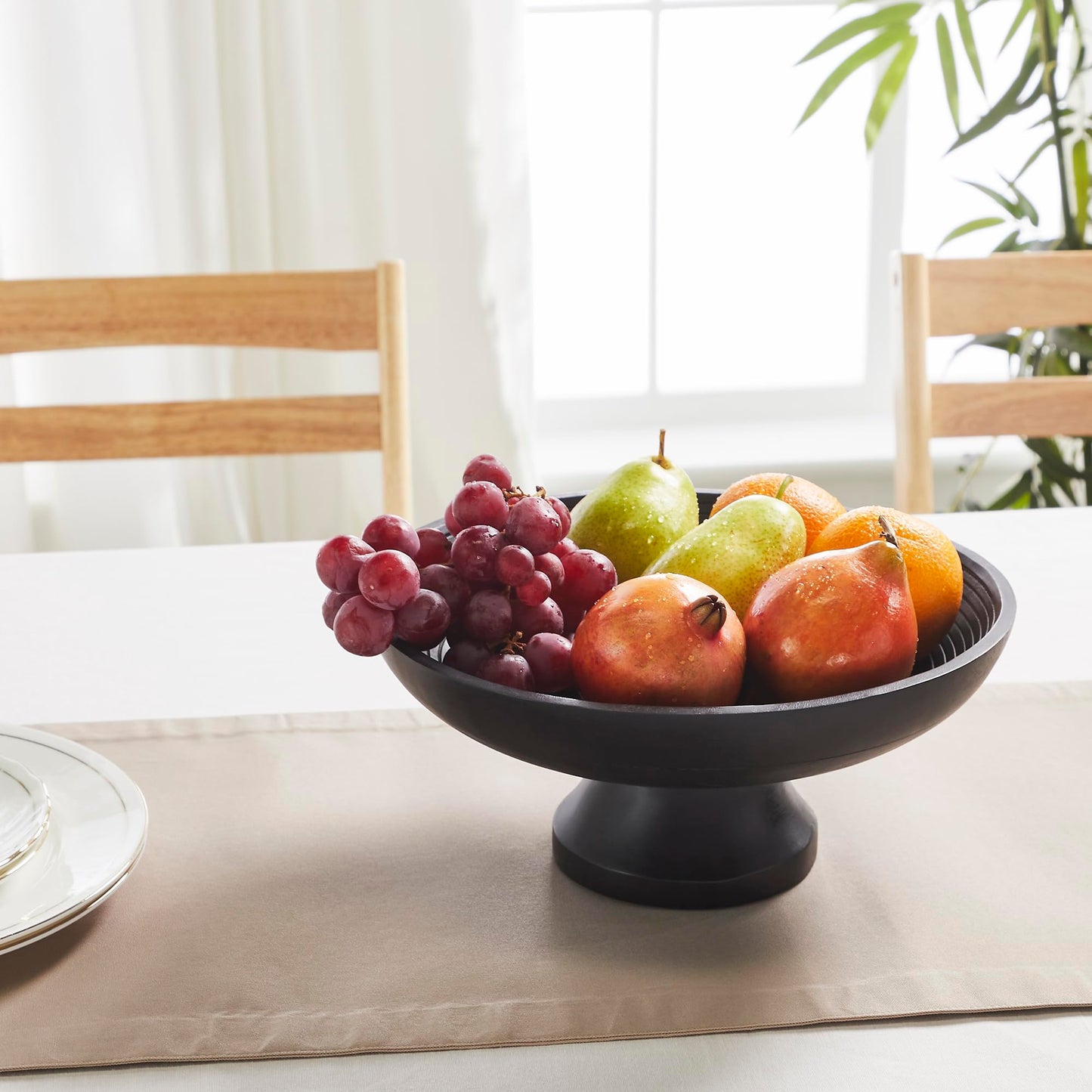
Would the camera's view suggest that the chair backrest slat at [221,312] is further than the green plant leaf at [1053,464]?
No

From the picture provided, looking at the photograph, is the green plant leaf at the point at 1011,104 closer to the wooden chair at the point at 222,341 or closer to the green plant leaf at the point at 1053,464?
the green plant leaf at the point at 1053,464

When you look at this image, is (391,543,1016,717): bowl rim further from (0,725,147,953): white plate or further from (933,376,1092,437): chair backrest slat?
(933,376,1092,437): chair backrest slat

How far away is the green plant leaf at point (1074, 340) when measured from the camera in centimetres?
180

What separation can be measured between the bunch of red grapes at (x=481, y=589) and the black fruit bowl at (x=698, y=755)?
2cm

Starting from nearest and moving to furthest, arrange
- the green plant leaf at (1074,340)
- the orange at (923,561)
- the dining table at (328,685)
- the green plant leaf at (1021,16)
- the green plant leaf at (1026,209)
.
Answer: the dining table at (328,685), the orange at (923,561), the green plant leaf at (1074,340), the green plant leaf at (1021,16), the green plant leaf at (1026,209)

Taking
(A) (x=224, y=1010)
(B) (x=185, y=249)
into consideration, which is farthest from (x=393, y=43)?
(A) (x=224, y=1010)

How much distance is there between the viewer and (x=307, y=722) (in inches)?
28.8

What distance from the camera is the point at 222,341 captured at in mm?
1247

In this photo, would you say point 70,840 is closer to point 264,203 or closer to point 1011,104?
point 264,203

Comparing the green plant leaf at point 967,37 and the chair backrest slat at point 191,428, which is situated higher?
the green plant leaf at point 967,37

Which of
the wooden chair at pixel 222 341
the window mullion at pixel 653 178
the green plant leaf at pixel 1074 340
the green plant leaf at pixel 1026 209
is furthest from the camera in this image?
the window mullion at pixel 653 178

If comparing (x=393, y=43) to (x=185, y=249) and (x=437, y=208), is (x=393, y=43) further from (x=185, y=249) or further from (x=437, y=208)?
(x=185, y=249)

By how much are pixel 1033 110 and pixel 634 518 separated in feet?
6.46

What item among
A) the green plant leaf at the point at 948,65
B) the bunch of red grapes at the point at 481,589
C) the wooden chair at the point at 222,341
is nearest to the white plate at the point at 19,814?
the bunch of red grapes at the point at 481,589
